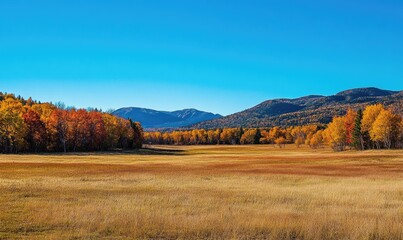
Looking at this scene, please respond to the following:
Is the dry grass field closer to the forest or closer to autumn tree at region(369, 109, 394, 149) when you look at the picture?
the forest

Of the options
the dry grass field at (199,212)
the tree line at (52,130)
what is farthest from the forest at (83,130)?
the dry grass field at (199,212)

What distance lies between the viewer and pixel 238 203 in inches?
929

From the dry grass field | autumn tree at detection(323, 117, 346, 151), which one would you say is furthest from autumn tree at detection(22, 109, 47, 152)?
autumn tree at detection(323, 117, 346, 151)

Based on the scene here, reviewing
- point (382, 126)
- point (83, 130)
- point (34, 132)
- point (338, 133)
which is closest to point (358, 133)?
point (338, 133)

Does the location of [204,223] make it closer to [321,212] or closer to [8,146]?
[321,212]

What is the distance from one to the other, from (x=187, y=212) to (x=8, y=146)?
99494 millimetres

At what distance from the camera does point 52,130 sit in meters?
115

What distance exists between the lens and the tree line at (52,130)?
339 feet

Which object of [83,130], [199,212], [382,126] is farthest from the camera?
[83,130]

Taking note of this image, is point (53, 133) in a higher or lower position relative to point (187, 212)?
higher

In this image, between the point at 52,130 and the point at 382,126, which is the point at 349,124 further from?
the point at 52,130

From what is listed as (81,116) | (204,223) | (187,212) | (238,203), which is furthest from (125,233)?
(81,116)

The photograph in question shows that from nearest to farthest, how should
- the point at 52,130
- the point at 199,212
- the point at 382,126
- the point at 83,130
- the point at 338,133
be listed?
the point at 199,212 < the point at 382,126 < the point at 52,130 < the point at 83,130 < the point at 338,133

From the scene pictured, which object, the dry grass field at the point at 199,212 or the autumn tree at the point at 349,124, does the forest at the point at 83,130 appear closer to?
the autumn tree at the point at 349,124
